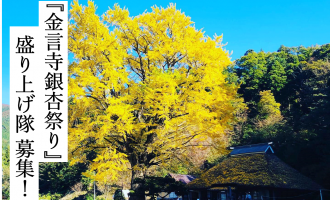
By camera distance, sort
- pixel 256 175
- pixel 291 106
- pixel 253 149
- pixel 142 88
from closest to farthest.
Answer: pixel 142 88 < pixel 256 175 < pixel 253 149 < pixel 291 106

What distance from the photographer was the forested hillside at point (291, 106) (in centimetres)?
1762

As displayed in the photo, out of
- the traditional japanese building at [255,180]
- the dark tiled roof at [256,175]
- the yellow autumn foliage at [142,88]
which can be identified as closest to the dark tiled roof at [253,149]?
the traditional japanese building at [255,180]

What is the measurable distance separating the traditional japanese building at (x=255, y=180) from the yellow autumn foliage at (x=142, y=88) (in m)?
5.26

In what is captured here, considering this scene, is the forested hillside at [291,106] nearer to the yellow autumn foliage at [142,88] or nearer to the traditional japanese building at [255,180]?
the traditional japanese building at [255,180]

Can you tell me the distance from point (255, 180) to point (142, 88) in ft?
25.9

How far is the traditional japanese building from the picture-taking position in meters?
14.9

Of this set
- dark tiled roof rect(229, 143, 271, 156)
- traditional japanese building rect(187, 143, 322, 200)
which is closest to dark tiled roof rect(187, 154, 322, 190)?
traditional japanese building rect(187, 143, 322, 200)

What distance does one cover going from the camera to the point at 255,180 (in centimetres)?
1483

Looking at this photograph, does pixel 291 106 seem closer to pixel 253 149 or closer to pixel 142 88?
pixel 253 149

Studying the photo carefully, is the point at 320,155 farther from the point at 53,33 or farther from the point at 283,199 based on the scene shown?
the point at 53,33

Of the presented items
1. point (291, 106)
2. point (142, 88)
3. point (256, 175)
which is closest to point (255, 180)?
point (256, 175)

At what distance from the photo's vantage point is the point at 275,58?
119 feet

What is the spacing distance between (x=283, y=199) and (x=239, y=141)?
493 inches

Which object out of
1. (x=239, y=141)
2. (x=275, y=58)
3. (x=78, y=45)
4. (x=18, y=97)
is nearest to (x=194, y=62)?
(x=78, y=45)
